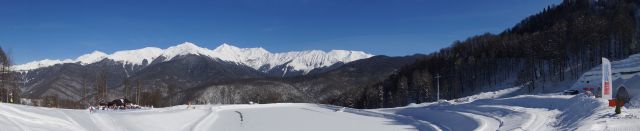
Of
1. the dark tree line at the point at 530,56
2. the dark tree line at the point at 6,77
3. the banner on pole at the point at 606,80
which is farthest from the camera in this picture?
the dark tree line at the point at 530,56

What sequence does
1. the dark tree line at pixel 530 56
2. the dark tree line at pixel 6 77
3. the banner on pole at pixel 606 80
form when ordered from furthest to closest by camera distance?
the dark tree line at pixel 530 56, the dark tree line at pixel 6 77, the banner on pole at pixel 606 80

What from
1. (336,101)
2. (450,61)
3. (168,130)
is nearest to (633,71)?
(168,130)

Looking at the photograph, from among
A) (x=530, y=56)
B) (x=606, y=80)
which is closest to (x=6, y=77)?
(x=606, y=80)

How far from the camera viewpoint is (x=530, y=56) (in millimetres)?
109312

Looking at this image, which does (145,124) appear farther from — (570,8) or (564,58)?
(570,8)

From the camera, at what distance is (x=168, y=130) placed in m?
26.7

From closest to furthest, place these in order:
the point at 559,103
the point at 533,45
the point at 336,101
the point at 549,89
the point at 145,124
→ the point at 145,124
the point at 559,103
the point at 549,89
the point at 533,45
the point at 336,101

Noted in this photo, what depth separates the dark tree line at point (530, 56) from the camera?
103625 mm

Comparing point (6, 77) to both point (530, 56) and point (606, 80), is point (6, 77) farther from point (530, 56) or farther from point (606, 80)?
point (530, 56)

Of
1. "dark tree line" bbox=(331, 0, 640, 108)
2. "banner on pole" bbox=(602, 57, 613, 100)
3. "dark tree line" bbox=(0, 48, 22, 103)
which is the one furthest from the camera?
"dark tree line" bbox=(331, 0, 640, 108)

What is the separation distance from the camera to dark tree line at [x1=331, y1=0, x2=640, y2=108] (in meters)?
104

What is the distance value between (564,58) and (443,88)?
2791 cm

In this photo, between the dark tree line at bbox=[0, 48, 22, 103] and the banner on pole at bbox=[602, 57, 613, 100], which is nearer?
the banner on pole at bbox=[602, 57, 613, 100]

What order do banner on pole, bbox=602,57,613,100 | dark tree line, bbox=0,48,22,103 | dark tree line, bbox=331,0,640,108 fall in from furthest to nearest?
1. dark tree line, bbox=331,0,640,108
2. dark tree line, bbox=0,48,22,103
3. banner on pole, bbox=602,57,613,100
